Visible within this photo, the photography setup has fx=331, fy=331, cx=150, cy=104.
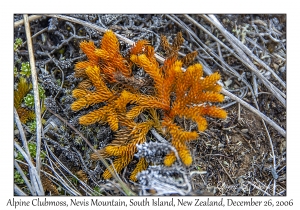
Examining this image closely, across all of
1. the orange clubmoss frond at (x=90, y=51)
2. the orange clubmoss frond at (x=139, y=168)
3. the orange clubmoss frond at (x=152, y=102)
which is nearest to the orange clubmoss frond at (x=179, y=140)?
the orange clubmoss frond at (x=152, y=102)

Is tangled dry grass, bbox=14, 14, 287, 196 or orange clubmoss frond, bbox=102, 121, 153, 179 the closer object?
orange clubmoss frond, bbox=102, 121, 153, 179

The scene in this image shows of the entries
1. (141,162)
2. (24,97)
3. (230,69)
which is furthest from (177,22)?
(24,97)

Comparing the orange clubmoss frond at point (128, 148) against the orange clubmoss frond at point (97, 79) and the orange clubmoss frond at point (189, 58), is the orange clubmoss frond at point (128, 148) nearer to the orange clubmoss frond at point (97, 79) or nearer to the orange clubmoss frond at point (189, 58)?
the orange clubmoss frond at point (97, 79)

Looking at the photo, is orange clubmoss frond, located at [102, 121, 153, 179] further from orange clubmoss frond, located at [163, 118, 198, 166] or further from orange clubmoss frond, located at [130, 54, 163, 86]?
orange clubmoss frond, located at [130, 54, 163, 86]

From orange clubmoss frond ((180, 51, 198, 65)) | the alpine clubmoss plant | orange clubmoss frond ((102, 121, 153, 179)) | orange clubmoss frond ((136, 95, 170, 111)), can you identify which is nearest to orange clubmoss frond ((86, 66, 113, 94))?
the alpine clubmoss plant

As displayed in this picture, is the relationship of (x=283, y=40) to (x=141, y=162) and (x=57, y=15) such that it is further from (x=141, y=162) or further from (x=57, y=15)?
(x=57, y=15)

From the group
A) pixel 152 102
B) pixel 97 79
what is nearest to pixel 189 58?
pixel 152 102
